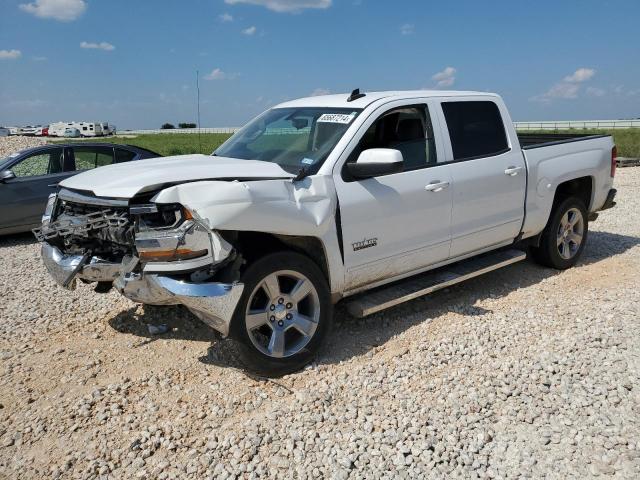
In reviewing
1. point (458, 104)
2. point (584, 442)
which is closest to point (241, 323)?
point (584, 442)

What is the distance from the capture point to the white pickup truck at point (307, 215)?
→ 350 cm

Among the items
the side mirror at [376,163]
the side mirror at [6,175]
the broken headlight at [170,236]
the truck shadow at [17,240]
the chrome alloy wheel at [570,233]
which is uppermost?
the side mirror at [376,163]

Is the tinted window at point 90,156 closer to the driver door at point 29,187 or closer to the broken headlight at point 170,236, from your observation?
the driver door at point 29,187

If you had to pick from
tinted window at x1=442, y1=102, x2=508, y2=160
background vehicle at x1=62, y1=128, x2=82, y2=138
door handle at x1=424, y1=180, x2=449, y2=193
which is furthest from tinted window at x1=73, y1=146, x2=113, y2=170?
background vehicle at x1=62, y1=128, x2=82, y2=138

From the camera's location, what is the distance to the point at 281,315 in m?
3.86

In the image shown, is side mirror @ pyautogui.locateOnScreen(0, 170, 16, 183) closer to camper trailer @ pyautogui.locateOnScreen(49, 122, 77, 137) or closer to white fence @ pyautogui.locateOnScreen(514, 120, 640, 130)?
white fence @ pyautogui.locateOnScreen(514, 120, 640, 130)

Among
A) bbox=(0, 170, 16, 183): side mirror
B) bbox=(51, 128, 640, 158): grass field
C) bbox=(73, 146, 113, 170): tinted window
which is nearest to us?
bbox=(0, 170, 16, 183): side mirror

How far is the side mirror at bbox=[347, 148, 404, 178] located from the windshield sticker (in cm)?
47

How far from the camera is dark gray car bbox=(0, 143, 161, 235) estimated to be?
336 inches

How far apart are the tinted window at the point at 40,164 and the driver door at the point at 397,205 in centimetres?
654

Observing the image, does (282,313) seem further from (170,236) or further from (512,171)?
(512,171)

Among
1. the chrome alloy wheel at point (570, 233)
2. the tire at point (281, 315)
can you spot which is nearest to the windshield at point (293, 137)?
the tire at point (281, 315)

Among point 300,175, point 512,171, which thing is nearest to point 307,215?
point 300,175

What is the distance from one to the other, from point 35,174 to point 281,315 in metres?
6.80
